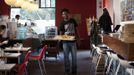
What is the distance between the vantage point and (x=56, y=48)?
1169cm

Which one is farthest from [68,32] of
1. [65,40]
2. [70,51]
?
[70,51]

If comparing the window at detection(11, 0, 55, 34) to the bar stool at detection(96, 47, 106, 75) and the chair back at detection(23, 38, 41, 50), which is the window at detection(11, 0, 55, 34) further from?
the bar stool at detection(96, 47, 106, 75)

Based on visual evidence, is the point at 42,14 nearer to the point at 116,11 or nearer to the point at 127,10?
the point at 116,11

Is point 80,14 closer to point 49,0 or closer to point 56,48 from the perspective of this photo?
point 49,0

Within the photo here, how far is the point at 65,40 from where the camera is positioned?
844 centimetres

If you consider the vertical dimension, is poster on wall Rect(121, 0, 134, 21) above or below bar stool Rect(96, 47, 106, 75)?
above

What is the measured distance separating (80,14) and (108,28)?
23.5ft

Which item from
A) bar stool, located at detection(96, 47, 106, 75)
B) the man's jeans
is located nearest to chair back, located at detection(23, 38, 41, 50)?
the man's jeans

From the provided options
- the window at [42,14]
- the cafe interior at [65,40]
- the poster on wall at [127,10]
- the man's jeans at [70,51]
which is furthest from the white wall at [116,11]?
the window at [42,14]

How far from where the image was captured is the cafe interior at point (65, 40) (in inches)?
209

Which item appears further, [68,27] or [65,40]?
[68,27]

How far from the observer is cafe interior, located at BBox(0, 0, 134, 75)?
5.30 meters

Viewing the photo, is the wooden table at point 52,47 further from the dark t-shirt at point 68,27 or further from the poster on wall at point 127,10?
the poster on wall at point 127,10

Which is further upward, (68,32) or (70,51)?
(68,32)
